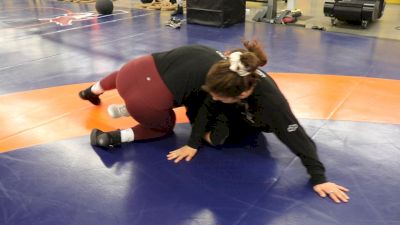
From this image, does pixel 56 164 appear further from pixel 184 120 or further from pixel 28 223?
pixel 184 120

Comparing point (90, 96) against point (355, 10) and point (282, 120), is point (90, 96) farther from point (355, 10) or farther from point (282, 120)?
point (355, 10)

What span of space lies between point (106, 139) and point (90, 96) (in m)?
0.79

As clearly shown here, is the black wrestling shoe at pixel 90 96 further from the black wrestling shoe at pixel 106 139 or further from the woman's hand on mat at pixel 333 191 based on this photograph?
the woman's hand on mat at pixel 333 191

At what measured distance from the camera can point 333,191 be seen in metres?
2.15

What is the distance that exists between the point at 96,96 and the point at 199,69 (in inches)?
53.8

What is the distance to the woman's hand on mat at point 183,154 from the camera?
2539 millimetres

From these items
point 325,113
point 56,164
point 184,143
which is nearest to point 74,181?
point 56,164

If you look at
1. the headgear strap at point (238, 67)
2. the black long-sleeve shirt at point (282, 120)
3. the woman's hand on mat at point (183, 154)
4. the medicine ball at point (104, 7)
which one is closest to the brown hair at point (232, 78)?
the headgear strap at point (238, 67)

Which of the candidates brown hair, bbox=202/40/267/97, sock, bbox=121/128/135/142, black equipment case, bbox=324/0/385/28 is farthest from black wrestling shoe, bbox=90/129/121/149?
black equipment case, bbox=324/0/385/28

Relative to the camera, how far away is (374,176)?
91.6 inches

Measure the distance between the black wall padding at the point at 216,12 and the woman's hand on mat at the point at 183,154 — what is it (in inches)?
174

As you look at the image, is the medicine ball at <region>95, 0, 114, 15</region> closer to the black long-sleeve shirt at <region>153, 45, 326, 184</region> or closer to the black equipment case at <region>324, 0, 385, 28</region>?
the black equipment case at <region>324, 0, 385, 28</region>

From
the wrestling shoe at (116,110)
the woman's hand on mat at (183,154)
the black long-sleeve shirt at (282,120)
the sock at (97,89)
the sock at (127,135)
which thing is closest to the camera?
the black long-sleeve shirt at (282,120)

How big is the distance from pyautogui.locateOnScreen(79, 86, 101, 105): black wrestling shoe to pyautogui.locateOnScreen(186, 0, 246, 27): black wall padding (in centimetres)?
379
